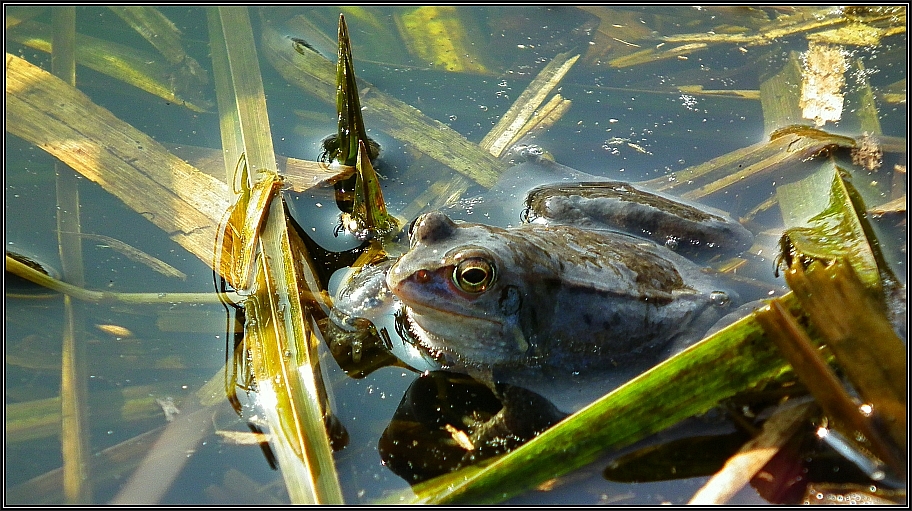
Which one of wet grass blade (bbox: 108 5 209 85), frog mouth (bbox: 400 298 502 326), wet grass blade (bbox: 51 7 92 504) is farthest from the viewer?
wet grass blade (bbox: 108 5 209 85)

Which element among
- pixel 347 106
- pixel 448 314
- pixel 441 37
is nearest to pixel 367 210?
pixel 347 106

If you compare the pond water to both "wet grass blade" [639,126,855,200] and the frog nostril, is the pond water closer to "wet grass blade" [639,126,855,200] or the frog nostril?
"wet grass blade" [639,126,855,200]

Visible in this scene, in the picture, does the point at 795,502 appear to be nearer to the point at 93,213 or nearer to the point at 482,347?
the point at 482,347

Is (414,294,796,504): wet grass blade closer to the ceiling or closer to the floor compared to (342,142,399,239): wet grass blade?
closer to the floor

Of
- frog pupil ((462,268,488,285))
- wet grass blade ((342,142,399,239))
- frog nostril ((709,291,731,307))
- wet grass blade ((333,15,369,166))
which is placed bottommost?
frog nostril ((709,291,731,307))

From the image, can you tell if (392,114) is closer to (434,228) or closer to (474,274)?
(434,228)

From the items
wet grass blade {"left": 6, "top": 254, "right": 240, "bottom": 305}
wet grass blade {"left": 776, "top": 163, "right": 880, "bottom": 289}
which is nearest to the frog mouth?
wet grass blade {"left": 6, "top": 254, "right": 240, "bottom": 305}
